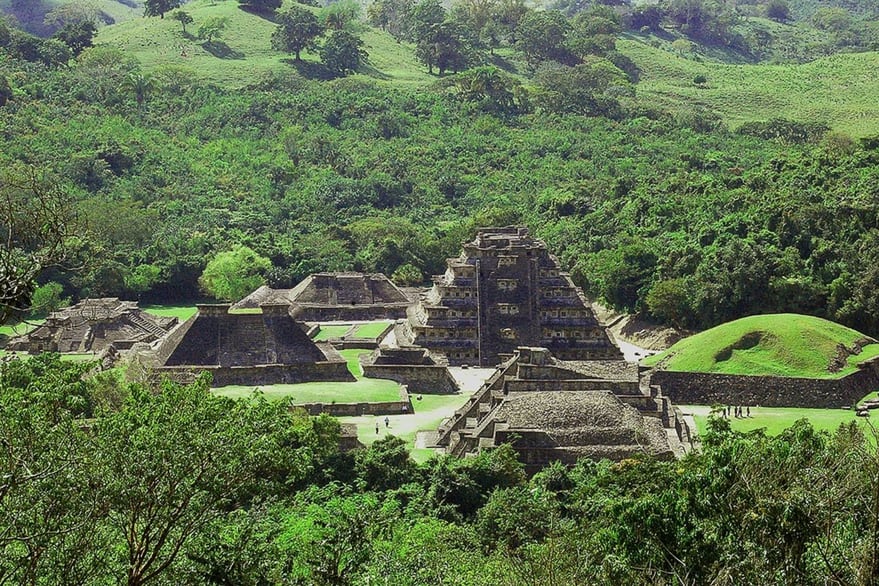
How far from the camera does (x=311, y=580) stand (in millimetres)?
23141

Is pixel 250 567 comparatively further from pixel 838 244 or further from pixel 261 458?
pixel 838 244

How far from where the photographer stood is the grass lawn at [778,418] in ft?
148

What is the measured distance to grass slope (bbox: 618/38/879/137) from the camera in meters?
122

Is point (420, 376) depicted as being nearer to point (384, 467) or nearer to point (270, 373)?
point (270, 373)

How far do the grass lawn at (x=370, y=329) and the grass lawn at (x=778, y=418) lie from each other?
20.4m

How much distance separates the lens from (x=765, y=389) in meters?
51.6

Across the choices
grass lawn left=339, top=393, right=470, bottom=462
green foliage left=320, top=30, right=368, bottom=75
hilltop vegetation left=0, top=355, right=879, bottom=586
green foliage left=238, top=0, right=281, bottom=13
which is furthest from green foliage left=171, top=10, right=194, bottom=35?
hilltop vegetation left=0, top=355, right=879, bottom=586

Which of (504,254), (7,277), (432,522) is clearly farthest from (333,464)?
(504,254)

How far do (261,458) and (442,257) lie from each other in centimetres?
6235

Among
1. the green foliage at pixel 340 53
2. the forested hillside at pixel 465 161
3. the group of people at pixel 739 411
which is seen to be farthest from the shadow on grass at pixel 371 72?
the group of people at pixel 739 411

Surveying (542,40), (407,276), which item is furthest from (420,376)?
(542,40)

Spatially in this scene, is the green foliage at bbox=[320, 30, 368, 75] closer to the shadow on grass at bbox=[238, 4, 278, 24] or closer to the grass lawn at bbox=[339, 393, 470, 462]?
the shadow on grass at bbox=[238, 4, 278, 24]

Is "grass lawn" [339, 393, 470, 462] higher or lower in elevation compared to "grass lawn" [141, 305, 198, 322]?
higher

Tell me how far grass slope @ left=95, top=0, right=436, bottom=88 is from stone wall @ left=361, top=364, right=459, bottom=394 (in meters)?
79.5
